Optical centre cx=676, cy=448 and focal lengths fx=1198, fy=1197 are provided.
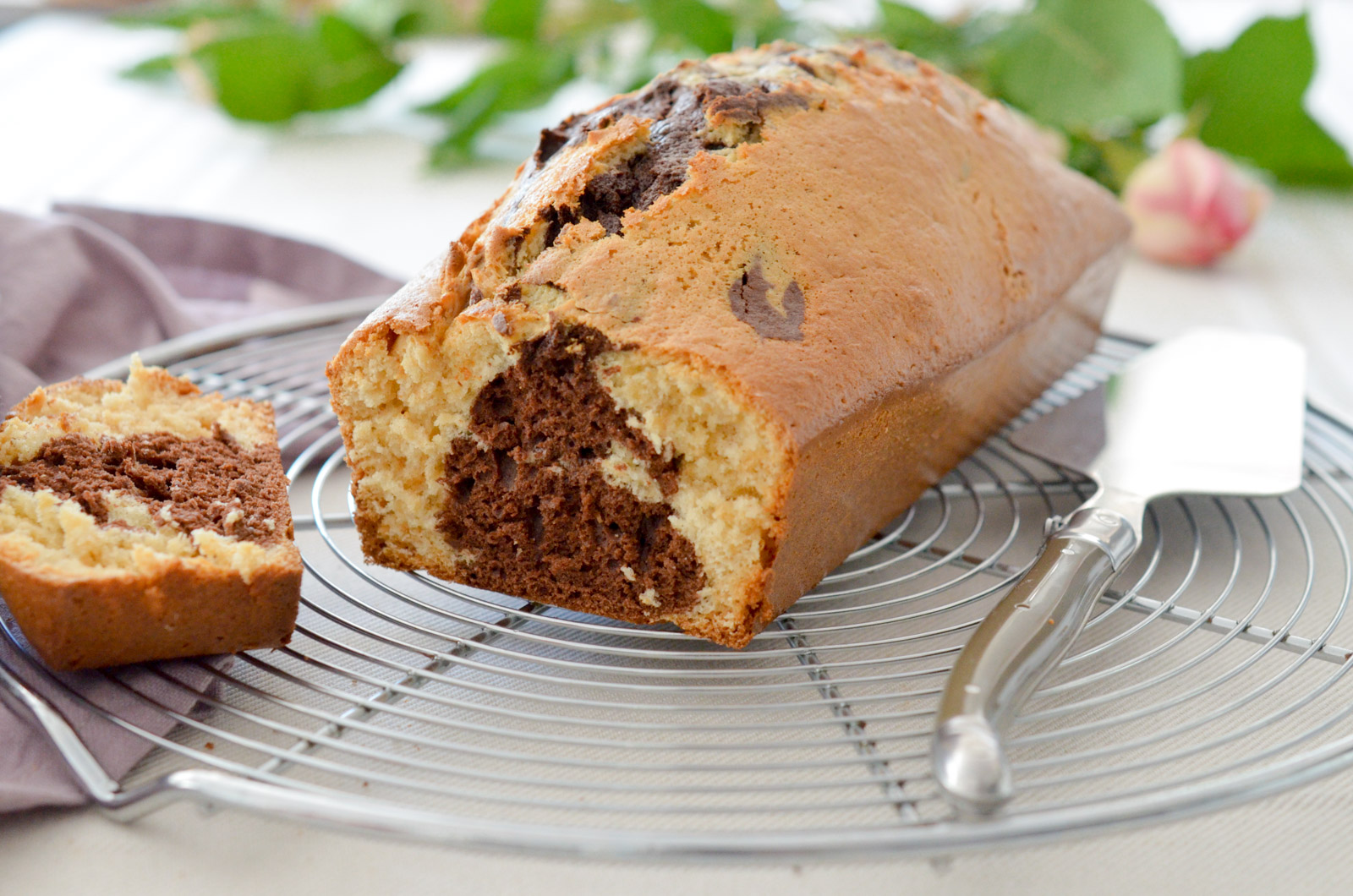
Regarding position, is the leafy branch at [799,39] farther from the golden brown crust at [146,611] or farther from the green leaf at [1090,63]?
the golden brown crust at [146,611]

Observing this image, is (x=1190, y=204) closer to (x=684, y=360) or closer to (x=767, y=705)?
(x=684, y=360)

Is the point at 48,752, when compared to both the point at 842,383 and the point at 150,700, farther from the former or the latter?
the point at 842,383

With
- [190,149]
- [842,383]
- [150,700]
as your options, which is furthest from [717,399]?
[190,149]

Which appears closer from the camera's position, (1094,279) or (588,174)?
(588,174)

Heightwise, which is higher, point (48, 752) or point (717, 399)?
point (717, 399)

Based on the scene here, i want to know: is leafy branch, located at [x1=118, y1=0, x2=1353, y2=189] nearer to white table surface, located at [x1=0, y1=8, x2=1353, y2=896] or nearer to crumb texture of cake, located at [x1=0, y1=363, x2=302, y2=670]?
white table surface, located at [x1=0, y1=8, x2=1353, y2=896]

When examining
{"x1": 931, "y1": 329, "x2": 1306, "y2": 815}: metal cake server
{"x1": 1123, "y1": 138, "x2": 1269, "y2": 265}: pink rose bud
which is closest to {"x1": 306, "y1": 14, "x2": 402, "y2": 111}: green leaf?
{"x1": 1123, "y1": 138, "x2": 1269, "y2": 265}: pink rose bud

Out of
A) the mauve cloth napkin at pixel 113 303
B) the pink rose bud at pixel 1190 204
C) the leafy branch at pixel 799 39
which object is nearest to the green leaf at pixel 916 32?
the leafy branch at pixel 799 39

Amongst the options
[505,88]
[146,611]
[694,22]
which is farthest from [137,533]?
[505,88]
